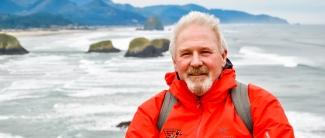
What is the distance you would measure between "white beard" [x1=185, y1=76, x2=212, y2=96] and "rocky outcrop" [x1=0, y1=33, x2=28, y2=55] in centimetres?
5210

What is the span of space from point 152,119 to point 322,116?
1634 centimetres

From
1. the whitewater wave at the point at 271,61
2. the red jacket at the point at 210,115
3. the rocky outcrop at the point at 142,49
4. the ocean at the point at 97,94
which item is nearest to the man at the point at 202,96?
the red jacket at the point at 210,115

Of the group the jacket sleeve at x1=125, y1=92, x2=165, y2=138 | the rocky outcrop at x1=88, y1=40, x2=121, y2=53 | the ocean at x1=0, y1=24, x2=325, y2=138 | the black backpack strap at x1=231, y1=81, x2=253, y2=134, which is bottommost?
the rocky outcrop at x1=88, y1=40, x2=121, y2=53

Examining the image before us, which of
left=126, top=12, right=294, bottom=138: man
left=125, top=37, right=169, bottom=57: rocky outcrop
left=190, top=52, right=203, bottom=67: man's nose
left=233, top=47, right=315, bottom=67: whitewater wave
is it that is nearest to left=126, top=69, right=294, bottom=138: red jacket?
left=126, top=12, right=294, bottom=138: man

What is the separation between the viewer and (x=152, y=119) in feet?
9.76

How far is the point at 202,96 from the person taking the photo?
2.90 metres

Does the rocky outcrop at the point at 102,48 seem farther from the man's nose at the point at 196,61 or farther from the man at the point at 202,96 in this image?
the man's nose at the point at 196,61

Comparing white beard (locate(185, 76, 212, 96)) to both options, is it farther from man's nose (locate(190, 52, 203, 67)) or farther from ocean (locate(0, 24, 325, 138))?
ocean (locate(0, 24, 325, 138))

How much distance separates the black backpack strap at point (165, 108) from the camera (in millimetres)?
2971

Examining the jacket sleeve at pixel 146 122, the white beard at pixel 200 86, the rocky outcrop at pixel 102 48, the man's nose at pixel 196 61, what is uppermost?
the man's nose at pixel 196 61

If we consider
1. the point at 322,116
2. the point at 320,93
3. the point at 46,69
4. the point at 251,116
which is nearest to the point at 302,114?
the point at 322,116

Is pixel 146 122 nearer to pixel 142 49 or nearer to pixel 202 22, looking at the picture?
pixel 202 22

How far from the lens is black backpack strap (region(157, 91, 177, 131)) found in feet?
9.75

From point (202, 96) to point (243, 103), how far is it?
0.21m
